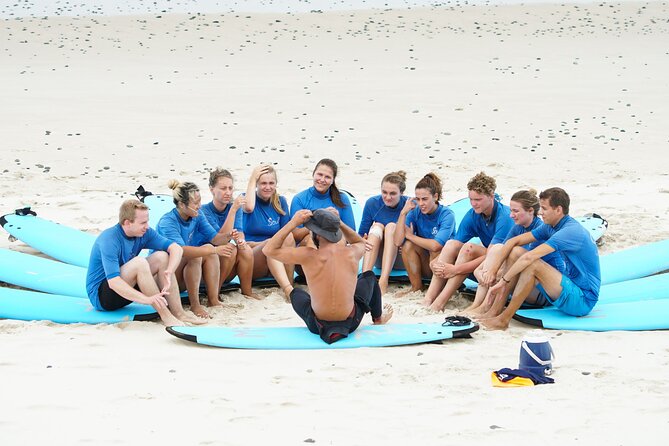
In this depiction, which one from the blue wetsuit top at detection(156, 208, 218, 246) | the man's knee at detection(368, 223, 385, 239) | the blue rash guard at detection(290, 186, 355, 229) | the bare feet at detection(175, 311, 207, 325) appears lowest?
the bare feet at detection(175, 311, 207, 325)

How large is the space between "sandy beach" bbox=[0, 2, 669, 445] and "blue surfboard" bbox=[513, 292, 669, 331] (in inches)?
4.4

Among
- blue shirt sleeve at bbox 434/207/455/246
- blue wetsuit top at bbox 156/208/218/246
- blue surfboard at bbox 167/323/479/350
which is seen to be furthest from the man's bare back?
blue shirt sleeve at bbox 434/207/455/246

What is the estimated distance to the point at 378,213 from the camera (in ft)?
28.4

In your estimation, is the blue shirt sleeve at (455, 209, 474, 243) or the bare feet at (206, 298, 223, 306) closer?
the bare feet at (206, 298, 223, 306)

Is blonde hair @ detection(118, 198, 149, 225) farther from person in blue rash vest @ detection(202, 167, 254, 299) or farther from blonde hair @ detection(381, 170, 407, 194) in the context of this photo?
blonde hair @ detection(381, 170, 407, 194)

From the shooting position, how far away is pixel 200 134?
15578 mm

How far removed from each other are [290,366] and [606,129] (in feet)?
34.5

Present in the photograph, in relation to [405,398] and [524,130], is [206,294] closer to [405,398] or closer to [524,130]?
[405,398]

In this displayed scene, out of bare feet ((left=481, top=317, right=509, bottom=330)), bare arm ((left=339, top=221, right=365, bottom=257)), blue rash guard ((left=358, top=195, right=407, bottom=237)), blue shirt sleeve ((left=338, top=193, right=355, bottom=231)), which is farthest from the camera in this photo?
blue rash guard ((left=358, top=195, right=407, bottom=237))

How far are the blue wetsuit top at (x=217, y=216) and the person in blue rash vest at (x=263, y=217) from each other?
17cm

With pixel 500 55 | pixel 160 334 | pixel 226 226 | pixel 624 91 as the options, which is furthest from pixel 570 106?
pixel 160 334

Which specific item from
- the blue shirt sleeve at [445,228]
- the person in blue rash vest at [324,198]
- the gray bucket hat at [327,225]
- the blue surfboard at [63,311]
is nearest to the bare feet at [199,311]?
the blue surfboard at [63,311]

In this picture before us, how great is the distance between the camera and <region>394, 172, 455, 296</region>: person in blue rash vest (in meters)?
8.22

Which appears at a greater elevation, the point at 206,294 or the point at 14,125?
the point at 14,125
